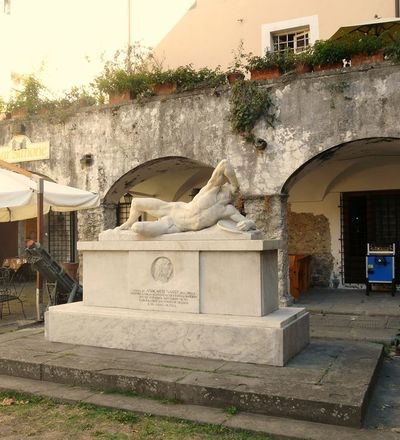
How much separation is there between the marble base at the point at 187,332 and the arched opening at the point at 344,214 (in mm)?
6795

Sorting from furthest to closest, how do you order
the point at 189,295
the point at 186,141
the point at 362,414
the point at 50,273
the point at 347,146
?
the point at 186,141 → the point at 347,146 → the point at 50,273 → the point at 189,295 → the point at 362,414

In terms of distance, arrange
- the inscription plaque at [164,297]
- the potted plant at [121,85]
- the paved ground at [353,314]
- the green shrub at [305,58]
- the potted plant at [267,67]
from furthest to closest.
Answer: the potted plant at [121,85] → the potted plant at [267,67] → the green shrub at [305,58] → the paved ground at [353,314] → the inscription plaque at [164,297]

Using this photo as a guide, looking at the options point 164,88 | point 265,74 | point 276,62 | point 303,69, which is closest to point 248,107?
point 265,74

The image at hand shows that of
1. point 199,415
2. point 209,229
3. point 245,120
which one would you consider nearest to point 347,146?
point 245,120

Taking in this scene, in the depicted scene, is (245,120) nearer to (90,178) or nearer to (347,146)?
(347,146)

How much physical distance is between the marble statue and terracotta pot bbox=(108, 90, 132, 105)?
18.6ft

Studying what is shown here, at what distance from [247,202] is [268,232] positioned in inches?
27.9

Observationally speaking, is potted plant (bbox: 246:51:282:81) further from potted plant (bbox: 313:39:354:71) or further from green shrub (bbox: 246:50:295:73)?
potted plant (bbox: 313:39:354:71)

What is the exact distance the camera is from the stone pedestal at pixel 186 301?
4.61m

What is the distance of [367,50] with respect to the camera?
8.45 meters

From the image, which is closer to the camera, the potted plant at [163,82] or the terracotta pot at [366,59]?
the terracotta pot at [366,59]

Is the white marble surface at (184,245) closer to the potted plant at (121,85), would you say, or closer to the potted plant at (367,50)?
the potted plant at (367,50)

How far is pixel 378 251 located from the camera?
1009 centimetres

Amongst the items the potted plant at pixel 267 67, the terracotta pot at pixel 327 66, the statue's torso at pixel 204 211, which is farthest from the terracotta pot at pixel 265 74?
the statue's torso at pixel 204 211
